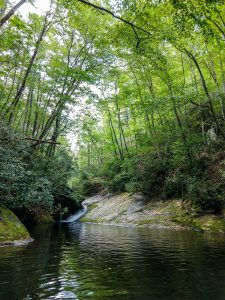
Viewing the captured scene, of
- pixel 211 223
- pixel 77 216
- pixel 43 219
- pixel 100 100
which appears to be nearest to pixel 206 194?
pixel 211 223

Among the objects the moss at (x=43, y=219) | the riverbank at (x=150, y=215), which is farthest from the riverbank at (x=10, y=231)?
the riverbank at (x=150, y=215)

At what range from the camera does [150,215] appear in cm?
1933

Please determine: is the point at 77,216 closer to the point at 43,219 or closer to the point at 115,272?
the point at 43,219

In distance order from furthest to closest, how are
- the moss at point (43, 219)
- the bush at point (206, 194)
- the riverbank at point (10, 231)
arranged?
the moss at point (43, 219)
the bush at point (206, 194)
the riverbank at point (10, 231)

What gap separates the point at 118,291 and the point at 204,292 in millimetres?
1548

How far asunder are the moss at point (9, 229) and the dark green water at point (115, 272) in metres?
1.22

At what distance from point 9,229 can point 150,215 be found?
429 inches

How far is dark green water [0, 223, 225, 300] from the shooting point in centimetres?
486

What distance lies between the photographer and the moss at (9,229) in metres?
10.5

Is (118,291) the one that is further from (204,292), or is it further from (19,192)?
(19,192)

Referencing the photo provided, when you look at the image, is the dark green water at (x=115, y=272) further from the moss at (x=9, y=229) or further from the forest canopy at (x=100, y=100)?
the forest canopy at (x=100, y=100)

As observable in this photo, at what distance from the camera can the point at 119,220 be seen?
67.9 feet

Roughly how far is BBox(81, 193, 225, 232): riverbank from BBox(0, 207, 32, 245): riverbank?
892 centimetres

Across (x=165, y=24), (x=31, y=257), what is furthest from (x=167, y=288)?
(x=165, y=24)
